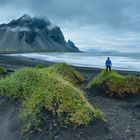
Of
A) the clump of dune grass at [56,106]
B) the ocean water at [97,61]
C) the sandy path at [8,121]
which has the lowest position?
the sandy path at [8,121]

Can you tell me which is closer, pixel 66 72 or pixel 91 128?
pixel 91 128

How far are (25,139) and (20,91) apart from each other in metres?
3.25

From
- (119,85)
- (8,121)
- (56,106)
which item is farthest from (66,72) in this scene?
(56,106)

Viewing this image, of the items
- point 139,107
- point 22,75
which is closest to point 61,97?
point 22,75

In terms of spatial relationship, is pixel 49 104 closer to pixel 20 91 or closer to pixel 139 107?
pixel 20 91

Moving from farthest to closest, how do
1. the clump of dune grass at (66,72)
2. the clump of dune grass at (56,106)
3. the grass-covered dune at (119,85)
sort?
the clump of dune grass at (66,72) → the grass-covered dune at (119,85) → the clump of dune grass at (56,106)

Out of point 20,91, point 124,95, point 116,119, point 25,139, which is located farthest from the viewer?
point 124,95

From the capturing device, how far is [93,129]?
350 inches

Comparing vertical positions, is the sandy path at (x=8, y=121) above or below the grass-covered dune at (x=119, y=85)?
below

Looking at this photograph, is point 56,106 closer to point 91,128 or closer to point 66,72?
point 91,128

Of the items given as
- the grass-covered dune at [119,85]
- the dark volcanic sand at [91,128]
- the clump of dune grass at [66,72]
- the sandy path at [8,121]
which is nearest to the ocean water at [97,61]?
the clump of dune grass at [66,72]

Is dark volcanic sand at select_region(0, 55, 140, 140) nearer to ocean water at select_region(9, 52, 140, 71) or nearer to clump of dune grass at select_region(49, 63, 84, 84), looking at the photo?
clump of dune grass at select_region(49, 63, 84, 84)

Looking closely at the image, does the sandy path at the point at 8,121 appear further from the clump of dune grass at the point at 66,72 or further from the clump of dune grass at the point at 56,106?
the clump of dune grass at the point at 66,72

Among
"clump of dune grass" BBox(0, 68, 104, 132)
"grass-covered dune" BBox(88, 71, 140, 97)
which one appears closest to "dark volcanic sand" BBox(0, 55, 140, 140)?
"clump of dune grass" BBox(0, 68, 104, 132)
